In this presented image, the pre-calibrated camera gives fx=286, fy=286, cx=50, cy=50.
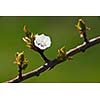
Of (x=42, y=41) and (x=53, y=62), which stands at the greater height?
(x=42, y=41)

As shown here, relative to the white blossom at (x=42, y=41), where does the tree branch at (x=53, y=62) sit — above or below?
below

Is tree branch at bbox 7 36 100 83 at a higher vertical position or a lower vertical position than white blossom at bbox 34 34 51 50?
lower
